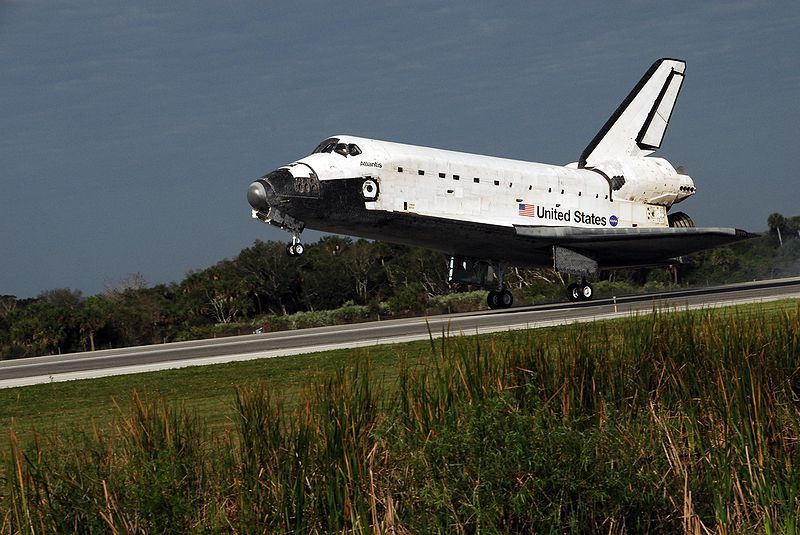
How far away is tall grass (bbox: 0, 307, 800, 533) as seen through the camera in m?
6.35

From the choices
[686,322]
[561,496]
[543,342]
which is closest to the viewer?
[561,496]

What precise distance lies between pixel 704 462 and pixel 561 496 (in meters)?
1.28

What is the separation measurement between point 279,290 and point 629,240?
29273 millimetres

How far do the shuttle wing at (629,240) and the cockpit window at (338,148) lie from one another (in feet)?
15.1

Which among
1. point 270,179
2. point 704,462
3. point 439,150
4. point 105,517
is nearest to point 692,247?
point 439,150

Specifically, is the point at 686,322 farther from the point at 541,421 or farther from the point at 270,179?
the point at 270,179

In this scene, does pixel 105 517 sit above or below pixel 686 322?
below

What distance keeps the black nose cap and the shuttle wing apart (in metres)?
6.28

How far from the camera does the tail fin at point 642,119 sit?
91.1 ft

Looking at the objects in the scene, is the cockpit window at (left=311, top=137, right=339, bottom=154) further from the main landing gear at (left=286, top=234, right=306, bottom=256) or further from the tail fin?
the tail fin

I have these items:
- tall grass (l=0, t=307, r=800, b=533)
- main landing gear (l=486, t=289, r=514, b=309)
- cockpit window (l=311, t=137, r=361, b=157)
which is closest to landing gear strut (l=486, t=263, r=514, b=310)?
main landing gear (l=486, t=289, r=514, b=309)

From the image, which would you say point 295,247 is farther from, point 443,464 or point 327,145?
point 443,464

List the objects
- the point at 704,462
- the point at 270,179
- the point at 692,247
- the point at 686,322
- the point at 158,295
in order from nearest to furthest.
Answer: the point at 704,462 → the point at 686,322 → the point at 270,179 → the point at 692,247 → the point at 158,295

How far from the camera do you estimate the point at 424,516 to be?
21.1ft
